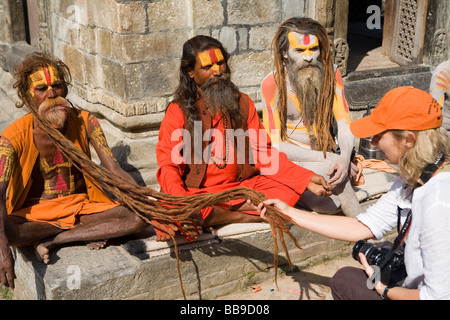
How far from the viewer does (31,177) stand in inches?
166

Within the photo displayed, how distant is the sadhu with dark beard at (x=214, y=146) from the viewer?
4383 millimetres

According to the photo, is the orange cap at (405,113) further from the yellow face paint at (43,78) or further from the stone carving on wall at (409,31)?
the stone carving on wall at (409,31)

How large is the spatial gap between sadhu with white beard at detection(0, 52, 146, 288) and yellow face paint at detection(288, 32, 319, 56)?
1.85m

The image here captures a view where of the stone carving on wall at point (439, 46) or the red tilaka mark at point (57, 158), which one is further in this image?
the stone carving on wall at point (439, 46)

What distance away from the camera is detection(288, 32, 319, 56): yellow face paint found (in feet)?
15.5

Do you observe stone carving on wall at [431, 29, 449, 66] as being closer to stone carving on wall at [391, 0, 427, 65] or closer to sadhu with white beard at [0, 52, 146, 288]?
stone carving on wall at [391, 0, 427, 65]

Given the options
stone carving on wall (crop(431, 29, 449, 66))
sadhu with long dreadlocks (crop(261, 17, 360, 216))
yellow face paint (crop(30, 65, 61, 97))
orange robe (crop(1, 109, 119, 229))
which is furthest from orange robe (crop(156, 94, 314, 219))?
stone carving on wall (crop(431, 29, 449, 66))

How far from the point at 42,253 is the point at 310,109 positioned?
8.36 ft

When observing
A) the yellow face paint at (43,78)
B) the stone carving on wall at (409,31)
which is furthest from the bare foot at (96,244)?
the stone carving on wall at (409,31)

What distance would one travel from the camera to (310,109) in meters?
4.91

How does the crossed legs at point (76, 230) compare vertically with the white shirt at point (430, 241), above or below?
below

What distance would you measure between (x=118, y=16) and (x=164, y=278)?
101 inches

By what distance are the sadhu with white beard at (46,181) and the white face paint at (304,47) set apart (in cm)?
181

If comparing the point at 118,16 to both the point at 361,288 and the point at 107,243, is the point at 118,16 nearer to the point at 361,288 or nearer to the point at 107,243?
the point at 107,243
